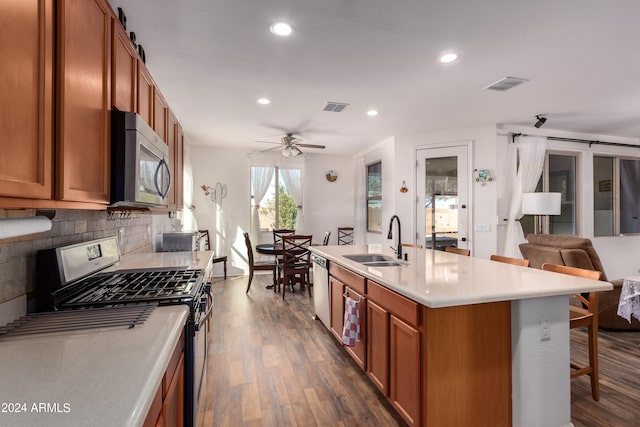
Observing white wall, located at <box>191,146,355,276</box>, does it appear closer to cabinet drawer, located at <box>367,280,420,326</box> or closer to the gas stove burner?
the gas stove burner

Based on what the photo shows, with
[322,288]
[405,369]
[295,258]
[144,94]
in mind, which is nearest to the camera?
[405,369]

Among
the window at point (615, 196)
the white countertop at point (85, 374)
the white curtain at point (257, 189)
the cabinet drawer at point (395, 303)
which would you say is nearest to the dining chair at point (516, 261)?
the cabinet drawer at point (395, 303)

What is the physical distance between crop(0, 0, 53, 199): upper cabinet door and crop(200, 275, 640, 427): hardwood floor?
66.1 inches

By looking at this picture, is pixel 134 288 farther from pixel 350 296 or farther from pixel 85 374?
pixel 350 296

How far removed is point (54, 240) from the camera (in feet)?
5.04

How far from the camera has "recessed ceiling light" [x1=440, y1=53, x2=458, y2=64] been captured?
2523 mm

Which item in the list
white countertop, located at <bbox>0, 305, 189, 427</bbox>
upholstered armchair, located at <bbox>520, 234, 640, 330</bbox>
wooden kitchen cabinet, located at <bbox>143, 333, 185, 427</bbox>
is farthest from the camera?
upholstered armchair, located at <bbox>520, 234, 640, 330</bbox>

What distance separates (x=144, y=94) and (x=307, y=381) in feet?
7.53

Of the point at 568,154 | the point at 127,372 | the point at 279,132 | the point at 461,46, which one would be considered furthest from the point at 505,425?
the point at 568,154

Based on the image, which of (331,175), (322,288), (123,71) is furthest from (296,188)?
(123,71)

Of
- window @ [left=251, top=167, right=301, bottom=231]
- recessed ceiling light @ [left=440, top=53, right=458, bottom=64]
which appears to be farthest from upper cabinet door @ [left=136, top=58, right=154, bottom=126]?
window @ [left=251, top=167, right=301, bottom=231]

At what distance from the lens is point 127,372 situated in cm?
81

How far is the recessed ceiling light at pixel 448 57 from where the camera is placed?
99.3 inches

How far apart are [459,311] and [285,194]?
516cm
